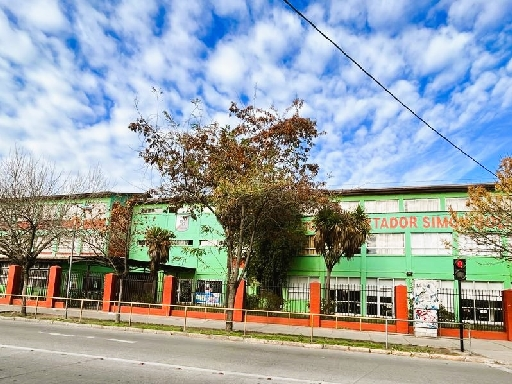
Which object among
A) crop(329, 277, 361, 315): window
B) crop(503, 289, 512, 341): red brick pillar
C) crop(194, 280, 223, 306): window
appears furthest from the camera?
crop(329, 277, 361, 315): window

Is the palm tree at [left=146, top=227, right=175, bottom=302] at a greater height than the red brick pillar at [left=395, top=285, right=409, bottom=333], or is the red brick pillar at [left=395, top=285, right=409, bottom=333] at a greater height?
the palm tree at [left=146, top=227, right=175, bottom=302]

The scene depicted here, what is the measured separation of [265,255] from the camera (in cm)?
3164

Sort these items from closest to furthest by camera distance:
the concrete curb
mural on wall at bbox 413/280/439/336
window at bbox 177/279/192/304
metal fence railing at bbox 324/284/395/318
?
the concrete curb < mural on wall at bbox 413/280/439/336 < window at bbox 177/279/192/304 < metal fence railing at bbox 324/284/395/318

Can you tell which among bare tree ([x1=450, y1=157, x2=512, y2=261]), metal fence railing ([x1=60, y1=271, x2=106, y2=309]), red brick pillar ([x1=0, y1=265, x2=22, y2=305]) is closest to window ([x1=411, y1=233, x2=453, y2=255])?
bare tree ([x1=450, y1=157, x2=512, y2=261])

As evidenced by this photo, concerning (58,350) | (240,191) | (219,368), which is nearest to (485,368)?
(219,368)

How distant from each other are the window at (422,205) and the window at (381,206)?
84 cm

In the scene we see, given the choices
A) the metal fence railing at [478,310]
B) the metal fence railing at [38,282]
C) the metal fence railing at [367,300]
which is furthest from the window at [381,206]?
the metal fence railing at [38,282]

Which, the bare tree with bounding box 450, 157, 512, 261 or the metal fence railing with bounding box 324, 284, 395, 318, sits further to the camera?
the metal fence railing with bounding box 324, 284, 395, 318

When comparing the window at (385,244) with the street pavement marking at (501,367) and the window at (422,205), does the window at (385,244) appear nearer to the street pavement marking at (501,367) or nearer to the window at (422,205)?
the window at (422,205)

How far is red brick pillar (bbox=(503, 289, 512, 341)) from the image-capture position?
59.7ft

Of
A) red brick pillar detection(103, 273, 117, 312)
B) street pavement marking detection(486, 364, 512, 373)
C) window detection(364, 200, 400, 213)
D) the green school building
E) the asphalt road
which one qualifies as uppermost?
window detection(364, 200, 400, 213)

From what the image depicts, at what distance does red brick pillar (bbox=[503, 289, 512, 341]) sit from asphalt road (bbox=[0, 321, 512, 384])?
7643 mm

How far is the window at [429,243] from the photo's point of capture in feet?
101

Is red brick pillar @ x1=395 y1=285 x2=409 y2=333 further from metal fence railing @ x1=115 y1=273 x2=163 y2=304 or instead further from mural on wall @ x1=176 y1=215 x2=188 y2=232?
mural on wall @ x1=176 y1=215 x2=188 y2=232
